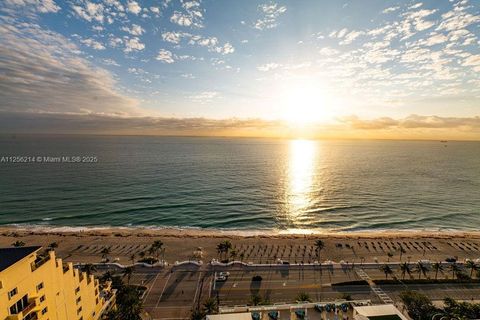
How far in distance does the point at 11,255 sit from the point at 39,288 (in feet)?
16.4

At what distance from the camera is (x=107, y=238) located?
9225cm

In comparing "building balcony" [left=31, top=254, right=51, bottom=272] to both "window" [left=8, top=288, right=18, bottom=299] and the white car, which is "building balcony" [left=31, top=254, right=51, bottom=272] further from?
the white car

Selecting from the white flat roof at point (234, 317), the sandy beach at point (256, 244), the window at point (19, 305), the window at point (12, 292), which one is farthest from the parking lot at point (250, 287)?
the window at point (12, 292)

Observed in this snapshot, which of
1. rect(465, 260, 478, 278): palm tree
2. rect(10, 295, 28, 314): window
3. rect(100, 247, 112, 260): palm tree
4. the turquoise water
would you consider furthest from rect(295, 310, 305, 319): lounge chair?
the turquoise water

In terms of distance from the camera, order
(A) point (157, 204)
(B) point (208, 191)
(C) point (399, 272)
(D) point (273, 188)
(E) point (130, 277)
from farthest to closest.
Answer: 1. (D) point (273, 188)
2. (B) point (208, 191)
3. (A) point (157, 204)
4. (C) point (399, 272)
5. (E) point (130, 277)

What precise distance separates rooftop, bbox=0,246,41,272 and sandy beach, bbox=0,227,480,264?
2063 inches

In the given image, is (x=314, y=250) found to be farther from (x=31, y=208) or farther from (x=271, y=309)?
(x=31, y=208)

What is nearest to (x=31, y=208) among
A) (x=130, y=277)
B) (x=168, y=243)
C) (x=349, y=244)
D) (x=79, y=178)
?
(x=79, y=178)

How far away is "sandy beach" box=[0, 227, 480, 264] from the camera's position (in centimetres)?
8069

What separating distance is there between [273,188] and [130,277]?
379 ft

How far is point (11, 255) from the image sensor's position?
26.7 meters

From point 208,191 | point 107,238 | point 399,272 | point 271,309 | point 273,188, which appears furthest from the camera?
point 273,188

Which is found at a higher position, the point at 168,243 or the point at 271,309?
the point at 271,309

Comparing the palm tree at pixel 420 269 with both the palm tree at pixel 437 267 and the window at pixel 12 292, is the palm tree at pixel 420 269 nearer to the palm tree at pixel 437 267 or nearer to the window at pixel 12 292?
the palm tree at pixel 437 267
